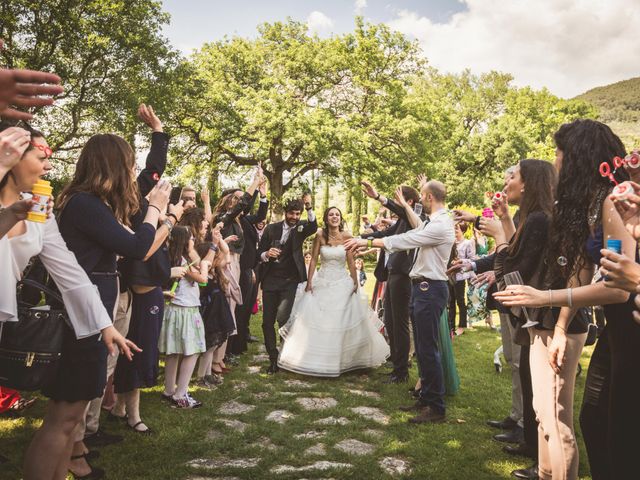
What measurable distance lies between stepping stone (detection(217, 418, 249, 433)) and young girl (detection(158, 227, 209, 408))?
1.71 feet

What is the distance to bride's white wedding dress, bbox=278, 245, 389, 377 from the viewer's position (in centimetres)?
660

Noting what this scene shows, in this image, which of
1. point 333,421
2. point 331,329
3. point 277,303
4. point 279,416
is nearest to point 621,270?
point 333,421

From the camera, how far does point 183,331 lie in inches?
198

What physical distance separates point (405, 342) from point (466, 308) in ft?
15.5

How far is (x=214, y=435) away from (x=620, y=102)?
648 feet

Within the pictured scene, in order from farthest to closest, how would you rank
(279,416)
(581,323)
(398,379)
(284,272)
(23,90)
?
(284,272) < (398,379) < (279,416) < (581,323) < (23,90)

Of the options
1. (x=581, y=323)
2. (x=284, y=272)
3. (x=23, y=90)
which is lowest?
(x=581, y=323)

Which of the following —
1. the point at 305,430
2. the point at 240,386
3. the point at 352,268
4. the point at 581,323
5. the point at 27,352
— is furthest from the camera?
the point at 352,268

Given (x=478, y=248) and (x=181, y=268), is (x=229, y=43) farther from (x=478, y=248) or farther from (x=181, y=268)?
(x=181, y=268)

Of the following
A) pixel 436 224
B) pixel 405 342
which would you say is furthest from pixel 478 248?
pixel 436 224

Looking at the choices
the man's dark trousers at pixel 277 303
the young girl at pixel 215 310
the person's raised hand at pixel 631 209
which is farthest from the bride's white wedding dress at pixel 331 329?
the person's raised hand at pixel 631 209

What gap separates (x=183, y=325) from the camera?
5.07 metres

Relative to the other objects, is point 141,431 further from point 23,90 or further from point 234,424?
point 23,90

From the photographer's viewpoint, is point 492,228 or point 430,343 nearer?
point 492,228
